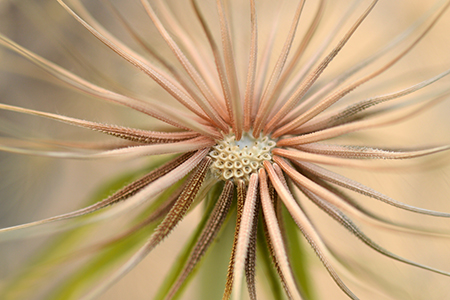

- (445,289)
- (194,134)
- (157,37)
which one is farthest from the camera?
(157,37)

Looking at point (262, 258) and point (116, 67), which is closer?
point (262, 258)

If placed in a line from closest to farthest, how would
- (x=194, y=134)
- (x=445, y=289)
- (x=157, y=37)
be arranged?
(x=194, y=134) < (x=445, y=289) < (x=157, y=37)

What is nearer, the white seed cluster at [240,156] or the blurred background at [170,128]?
the white seed cluster at [240,156]

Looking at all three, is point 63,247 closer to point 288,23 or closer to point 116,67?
point 116,67

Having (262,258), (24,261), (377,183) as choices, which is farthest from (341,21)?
(24,261)

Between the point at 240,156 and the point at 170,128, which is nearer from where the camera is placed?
the point at 240,156

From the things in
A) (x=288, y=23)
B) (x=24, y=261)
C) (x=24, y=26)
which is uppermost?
(x=288, y=23)

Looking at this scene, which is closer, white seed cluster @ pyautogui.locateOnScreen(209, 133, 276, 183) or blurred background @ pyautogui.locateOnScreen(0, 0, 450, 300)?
white seed cluster @ pyautogui.locateOnScreen(209, 133, 276, 183)

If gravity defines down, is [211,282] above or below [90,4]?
below
